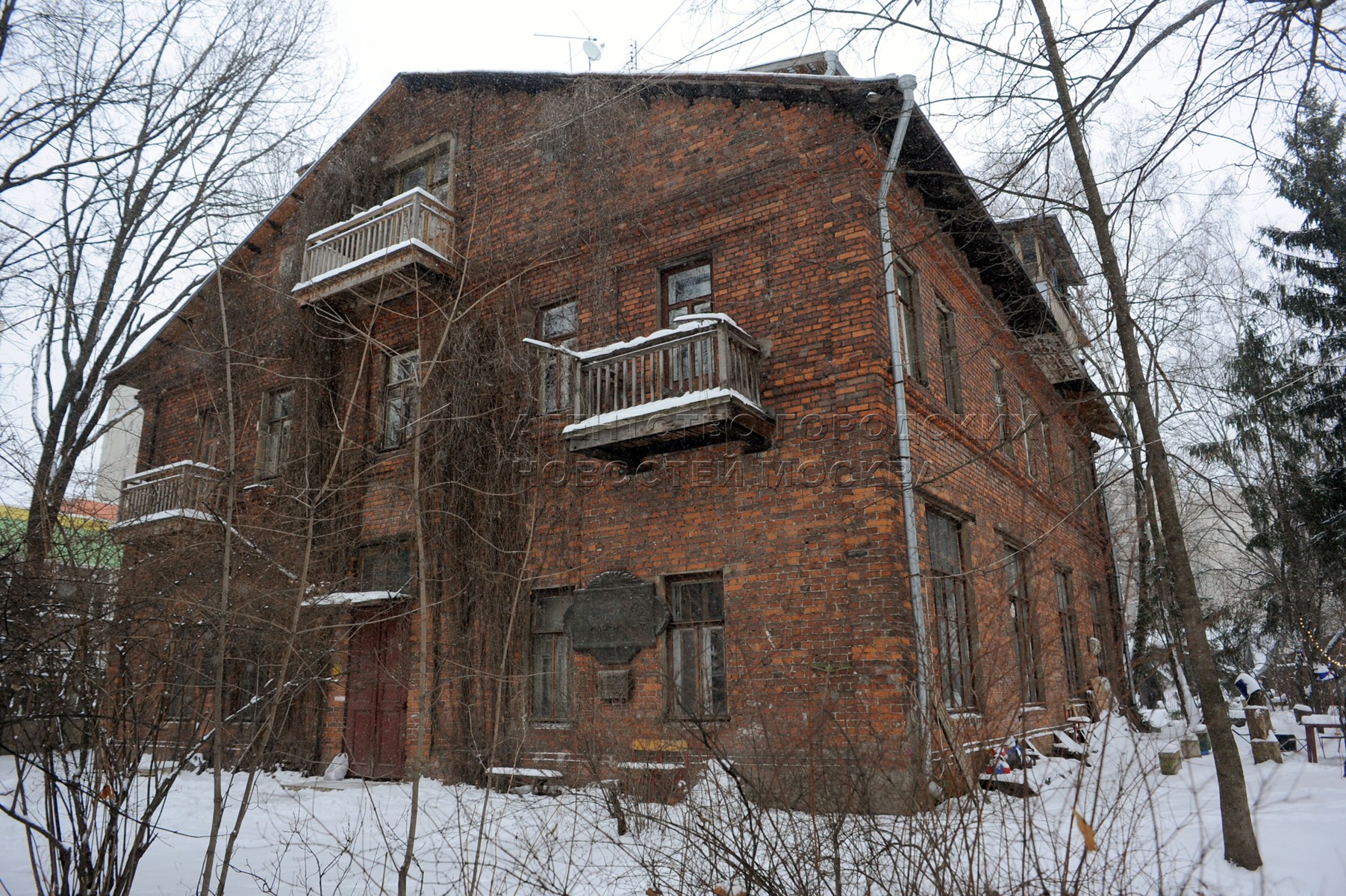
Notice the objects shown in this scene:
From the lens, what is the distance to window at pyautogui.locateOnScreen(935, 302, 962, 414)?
455 inches

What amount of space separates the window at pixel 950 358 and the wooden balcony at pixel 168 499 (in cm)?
1049

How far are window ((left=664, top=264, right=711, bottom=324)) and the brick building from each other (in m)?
0.03

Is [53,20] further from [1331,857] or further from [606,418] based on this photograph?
[1331,857]

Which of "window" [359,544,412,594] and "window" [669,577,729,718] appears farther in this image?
"window" [359,544,412,594]

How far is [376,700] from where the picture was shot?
38.5 feet

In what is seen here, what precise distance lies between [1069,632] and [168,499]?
50.5 feet

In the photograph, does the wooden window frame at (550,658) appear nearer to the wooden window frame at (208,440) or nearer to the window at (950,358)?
the window at (950,358)

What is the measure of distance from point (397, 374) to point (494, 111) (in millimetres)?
4214

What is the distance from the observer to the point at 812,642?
28.1ft

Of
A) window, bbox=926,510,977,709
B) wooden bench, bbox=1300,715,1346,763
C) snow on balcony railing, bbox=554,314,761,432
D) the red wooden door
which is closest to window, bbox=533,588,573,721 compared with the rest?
the red wooden door

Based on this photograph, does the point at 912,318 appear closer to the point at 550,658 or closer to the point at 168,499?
the point at 550,658

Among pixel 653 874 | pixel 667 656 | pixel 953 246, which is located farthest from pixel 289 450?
pixel 653 874

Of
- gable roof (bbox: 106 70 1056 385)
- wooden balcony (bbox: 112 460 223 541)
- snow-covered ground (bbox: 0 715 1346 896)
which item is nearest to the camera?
snow-covered ground (bbox: 0 715 1346 896)

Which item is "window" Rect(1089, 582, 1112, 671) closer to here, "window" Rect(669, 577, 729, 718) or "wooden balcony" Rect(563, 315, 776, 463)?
"window" Rect(669, 577, 729, 718)
